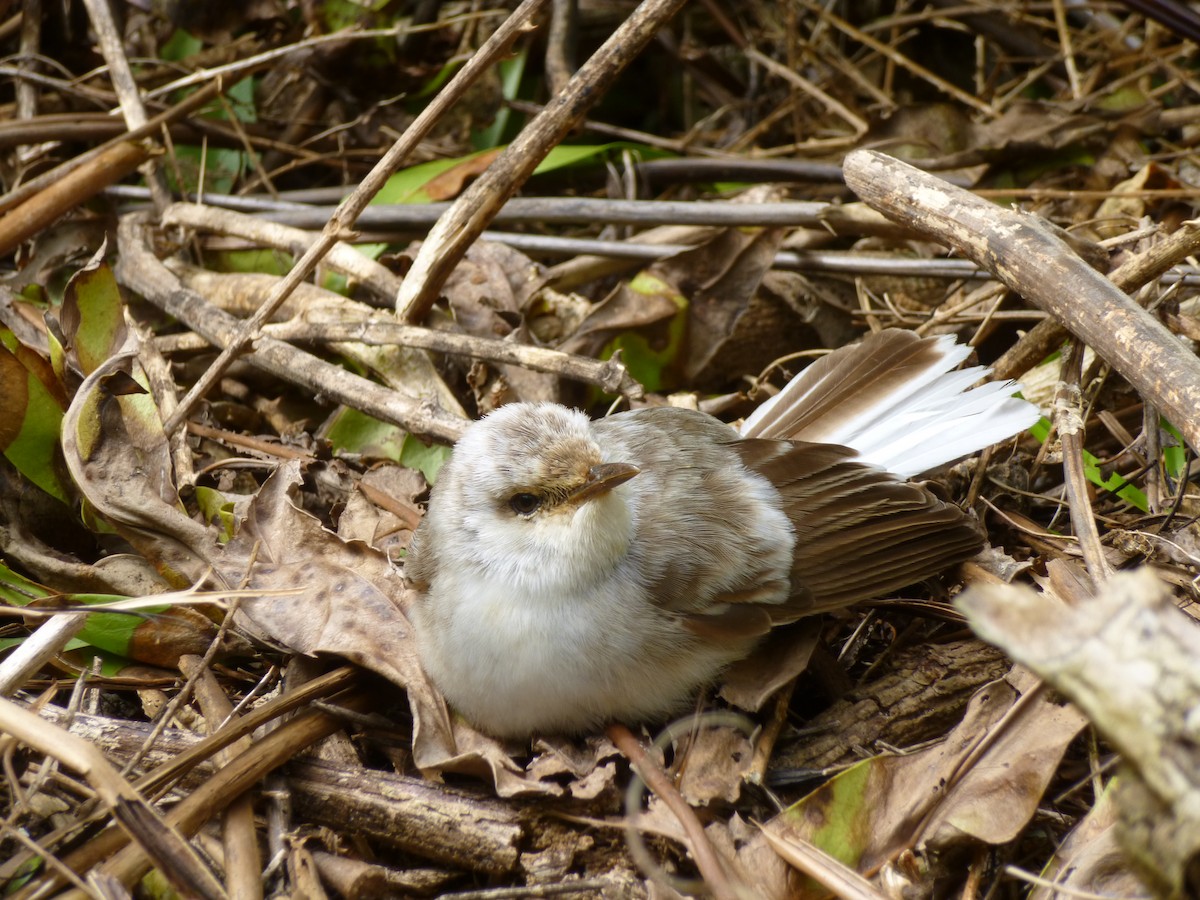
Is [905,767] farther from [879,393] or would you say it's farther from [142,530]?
[142,530]

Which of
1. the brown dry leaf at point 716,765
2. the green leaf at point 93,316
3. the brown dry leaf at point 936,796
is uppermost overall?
the green leaf at point 93,316

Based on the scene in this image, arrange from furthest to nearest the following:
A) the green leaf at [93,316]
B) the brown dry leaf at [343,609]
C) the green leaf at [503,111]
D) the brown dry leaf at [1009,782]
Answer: the green leaf at [503,111], the green leaf at [93,316], the brown dry leaf at [343,609], the brown dry leaf at [1009,782]

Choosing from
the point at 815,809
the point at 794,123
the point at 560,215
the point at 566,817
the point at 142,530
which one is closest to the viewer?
the point at 815,809

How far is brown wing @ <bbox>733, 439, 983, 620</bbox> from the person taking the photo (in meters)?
2.56

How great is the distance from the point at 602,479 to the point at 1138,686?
49.5 inches

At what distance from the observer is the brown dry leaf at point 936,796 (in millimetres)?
2094

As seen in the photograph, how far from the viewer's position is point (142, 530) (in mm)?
2840

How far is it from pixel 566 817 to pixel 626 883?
0.22 metres

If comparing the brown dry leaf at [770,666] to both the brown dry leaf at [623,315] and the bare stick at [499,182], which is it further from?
the bare stick at [499,182]

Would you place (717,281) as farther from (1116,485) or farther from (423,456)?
(1116,485)

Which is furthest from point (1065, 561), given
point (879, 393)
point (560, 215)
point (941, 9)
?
point (941, 9)

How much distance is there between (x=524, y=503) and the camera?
258 cm

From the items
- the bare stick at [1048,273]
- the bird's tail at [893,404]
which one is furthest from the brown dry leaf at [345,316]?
the bare stick at [1048,273]

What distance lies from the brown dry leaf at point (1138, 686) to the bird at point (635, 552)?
106 cm
